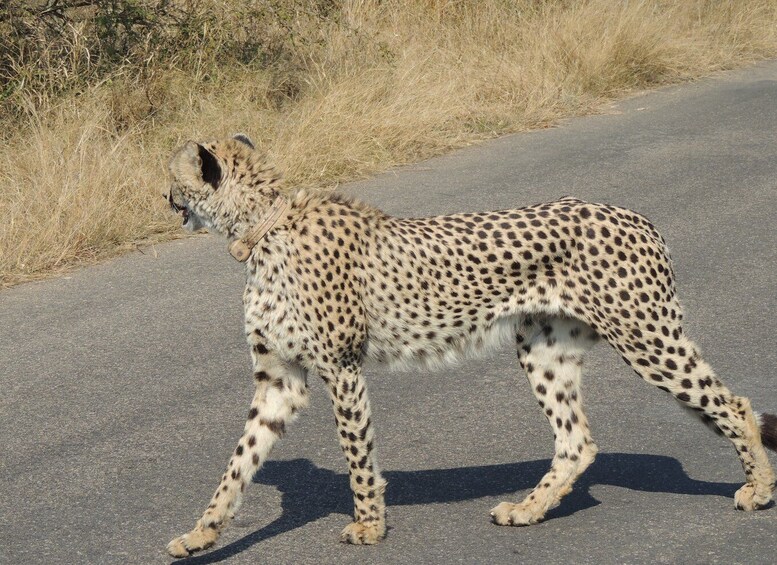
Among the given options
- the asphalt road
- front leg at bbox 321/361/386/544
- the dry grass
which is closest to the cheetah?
front leg at bbox 321/361/386/544

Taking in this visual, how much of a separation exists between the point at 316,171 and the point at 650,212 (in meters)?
2.39

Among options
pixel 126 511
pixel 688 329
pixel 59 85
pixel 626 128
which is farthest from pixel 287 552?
pixel 626 128

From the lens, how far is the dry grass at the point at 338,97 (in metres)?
8.09

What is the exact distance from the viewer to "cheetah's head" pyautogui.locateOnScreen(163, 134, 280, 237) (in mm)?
4441

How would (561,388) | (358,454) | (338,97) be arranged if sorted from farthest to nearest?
(338,97) < (561,388) < (358,454)

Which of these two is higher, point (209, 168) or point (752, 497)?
point (209, 168)

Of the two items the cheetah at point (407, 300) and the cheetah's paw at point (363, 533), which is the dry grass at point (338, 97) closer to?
the cheetah at point (407, 300)

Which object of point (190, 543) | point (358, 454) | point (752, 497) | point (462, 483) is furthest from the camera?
point (462, 483)

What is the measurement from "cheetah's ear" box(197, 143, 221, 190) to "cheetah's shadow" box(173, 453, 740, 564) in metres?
1.19

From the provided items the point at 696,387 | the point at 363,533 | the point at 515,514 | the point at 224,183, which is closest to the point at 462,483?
the point at 515,514

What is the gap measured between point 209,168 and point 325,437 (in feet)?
4.44

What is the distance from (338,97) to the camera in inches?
406

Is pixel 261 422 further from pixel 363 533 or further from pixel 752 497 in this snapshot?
pixel 752 497

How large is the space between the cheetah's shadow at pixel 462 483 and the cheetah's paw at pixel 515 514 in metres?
0.12
